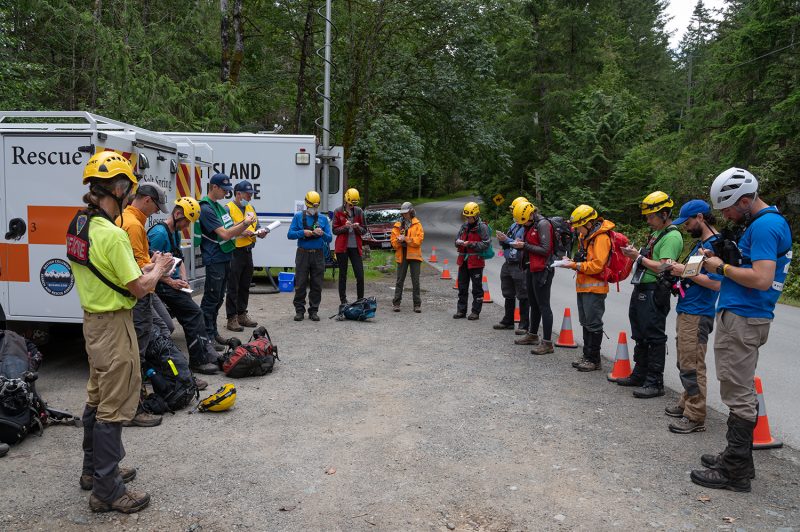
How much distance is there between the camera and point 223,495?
4.14 m

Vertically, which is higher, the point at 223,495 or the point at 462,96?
the point at 462,96

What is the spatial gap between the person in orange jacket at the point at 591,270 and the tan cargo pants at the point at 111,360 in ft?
16.5

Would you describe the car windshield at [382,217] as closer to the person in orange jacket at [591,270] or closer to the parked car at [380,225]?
the parked car at [380,225]

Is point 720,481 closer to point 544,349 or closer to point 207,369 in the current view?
point 544,349

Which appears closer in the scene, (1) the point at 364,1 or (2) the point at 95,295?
(2) the point at 95,295

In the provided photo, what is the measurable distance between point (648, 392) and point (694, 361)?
1.07m

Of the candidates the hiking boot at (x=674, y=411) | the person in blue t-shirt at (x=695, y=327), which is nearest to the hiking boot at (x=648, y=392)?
the hiking boot at (x=674, y=411)

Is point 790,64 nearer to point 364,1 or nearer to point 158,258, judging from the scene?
point 364,1

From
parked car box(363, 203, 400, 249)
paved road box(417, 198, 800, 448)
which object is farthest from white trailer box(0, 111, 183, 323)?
parked car box(363, 203, 400, 249)

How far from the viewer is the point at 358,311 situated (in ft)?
33.8

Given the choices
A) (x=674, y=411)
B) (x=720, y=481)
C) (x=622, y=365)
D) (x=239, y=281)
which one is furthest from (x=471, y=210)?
(x=720, y=481)

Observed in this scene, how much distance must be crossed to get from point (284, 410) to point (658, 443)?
3.38 meters

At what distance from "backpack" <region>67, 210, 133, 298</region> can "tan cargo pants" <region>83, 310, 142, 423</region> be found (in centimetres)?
22

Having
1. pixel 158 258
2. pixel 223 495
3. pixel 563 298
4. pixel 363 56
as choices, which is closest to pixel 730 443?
pixel 223 495
